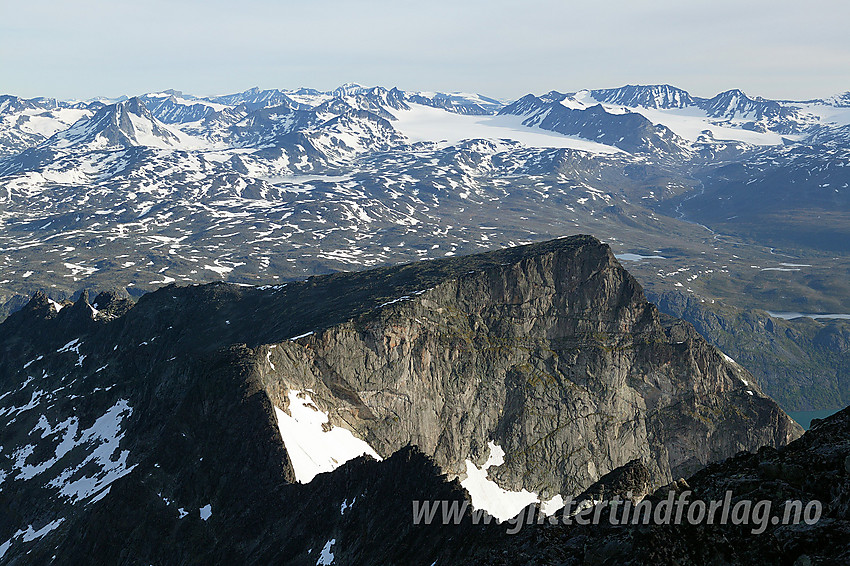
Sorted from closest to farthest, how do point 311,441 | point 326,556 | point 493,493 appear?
point 326,556
point 311,441
point 493,493

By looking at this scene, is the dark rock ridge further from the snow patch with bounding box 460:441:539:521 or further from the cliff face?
the cliff face

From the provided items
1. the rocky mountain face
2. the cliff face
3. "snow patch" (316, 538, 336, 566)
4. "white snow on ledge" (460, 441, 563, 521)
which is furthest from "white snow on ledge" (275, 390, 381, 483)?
"white snow on ledge" (460, 441, 563, 521)

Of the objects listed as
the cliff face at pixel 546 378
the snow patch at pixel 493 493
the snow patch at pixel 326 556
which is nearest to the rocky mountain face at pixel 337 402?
the cliff face at pixel 546 378

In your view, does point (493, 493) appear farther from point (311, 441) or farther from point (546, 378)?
point (311, 441)

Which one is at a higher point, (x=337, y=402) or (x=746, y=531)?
(x=746, y=531)

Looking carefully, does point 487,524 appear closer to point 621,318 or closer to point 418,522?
point 418,522

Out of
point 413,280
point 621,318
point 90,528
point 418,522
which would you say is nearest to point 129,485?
point 90,528

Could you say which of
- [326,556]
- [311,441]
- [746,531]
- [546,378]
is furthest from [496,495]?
[746,531]
